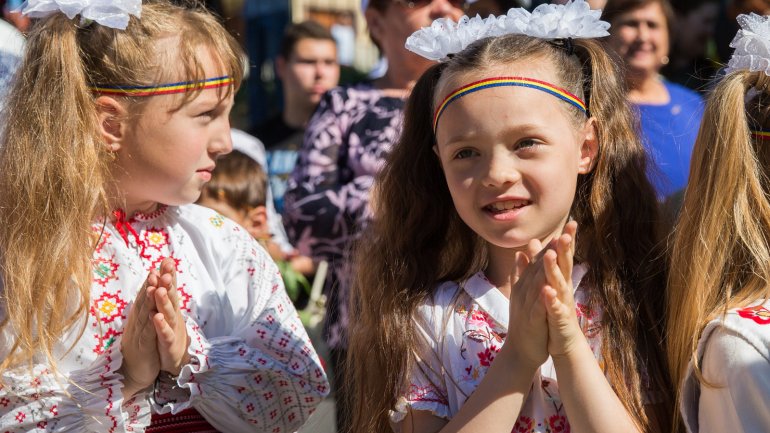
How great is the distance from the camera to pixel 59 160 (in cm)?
258

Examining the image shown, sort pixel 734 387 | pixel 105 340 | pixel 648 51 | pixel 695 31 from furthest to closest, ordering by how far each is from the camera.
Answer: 1. pixel 695 31
2. pixel 648 51
3. pixel 105 340
4. pixel 734 387

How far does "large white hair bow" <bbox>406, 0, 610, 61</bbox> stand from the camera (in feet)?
8.30

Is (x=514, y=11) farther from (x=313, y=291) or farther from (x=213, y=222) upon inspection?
(x=313, y=291)

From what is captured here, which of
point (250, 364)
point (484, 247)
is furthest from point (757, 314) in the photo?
point (250, 364)

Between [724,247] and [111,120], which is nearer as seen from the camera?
[724,247]

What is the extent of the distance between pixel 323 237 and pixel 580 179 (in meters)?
1.33

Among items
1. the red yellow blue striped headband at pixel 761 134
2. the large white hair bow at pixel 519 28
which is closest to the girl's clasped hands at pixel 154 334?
the large white hair bow at pixel 519 28

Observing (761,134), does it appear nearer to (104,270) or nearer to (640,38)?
(104,270)

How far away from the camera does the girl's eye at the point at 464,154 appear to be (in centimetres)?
243

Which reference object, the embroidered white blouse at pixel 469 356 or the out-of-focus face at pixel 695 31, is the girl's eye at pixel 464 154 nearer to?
the embroidered white blouse at pixel 469 356

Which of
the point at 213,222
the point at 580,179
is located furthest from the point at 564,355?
the point at 213,222

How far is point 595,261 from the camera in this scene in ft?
8.27

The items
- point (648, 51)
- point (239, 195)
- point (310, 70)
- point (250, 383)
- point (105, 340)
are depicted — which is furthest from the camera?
point (310, 70)

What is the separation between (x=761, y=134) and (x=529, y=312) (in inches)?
28.4
